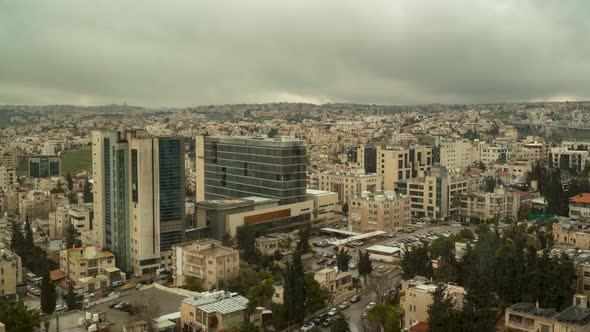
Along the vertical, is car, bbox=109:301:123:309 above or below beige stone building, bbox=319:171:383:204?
below

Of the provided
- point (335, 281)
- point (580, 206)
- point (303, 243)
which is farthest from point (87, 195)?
point (580, 206)

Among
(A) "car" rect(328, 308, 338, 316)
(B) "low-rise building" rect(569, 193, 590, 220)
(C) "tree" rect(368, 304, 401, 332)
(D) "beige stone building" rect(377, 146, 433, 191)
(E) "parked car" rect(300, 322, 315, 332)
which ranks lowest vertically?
(E) "parked car" rect(300, 322, 315, 332)

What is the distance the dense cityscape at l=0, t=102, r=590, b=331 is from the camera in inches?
527

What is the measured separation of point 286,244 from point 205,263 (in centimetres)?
461

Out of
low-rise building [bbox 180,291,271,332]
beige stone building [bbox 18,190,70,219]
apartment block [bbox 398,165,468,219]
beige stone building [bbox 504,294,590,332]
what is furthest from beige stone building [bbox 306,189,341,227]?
beige stone building [bbox 504,294,590,332]

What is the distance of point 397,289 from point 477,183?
16939mm

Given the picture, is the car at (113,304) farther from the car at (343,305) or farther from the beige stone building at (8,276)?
the car at (343,305)

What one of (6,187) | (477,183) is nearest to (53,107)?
(6,187)

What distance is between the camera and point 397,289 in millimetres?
16562

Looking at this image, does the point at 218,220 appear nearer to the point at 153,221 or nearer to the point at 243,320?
the point at 153,221

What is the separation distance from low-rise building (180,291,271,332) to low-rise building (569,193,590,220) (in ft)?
50.0

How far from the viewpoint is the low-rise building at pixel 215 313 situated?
13258 millimetres

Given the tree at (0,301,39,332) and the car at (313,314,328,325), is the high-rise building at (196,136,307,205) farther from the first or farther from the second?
the tree at (0,301,39,332)

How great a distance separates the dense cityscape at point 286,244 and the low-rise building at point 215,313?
1.3 inches
